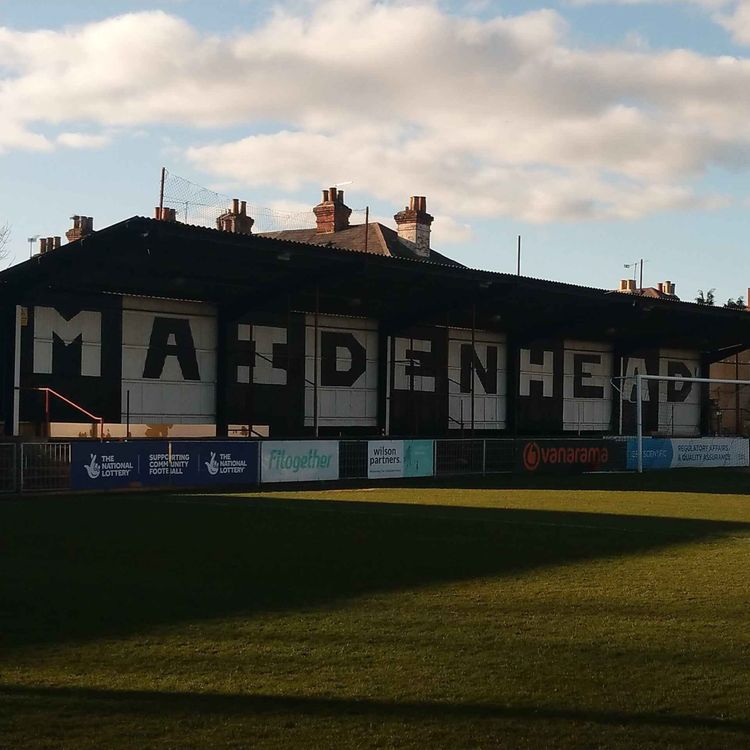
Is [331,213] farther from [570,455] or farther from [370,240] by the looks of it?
[570,455]

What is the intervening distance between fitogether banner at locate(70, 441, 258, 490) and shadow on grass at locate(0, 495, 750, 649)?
83.6 inches

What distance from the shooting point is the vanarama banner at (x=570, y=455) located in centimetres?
3747

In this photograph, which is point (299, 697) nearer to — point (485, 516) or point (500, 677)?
point (500, 677)

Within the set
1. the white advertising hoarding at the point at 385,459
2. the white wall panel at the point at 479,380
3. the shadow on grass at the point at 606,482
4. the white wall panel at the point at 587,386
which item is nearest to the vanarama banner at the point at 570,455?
the shadow on grass at the point at 606,482

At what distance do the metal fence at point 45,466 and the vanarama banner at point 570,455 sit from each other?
16065 millimetres

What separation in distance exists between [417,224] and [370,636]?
4938cm

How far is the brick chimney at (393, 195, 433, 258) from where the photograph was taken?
58000 mm

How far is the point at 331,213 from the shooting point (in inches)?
2265

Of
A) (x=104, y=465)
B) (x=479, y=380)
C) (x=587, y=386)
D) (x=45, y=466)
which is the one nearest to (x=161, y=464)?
(x=104, y=465)

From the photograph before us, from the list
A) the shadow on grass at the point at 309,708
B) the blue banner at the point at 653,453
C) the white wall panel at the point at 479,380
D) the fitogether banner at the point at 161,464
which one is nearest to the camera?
the shadow on grass at the point at 309,708

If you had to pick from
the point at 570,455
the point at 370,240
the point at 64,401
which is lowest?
the point at 570,455

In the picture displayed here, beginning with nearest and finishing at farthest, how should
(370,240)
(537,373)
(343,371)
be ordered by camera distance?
1. (343,371)
2. (537,373)
3. (370,240)

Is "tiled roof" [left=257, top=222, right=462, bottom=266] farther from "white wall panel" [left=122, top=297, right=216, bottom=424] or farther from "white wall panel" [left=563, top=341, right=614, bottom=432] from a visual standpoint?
"white wall panel" [left=122, top=297, right=216, bottom=424]

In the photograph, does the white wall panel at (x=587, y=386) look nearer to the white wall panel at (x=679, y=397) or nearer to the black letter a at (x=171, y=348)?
the white wall panel at (x=679, y=397)
